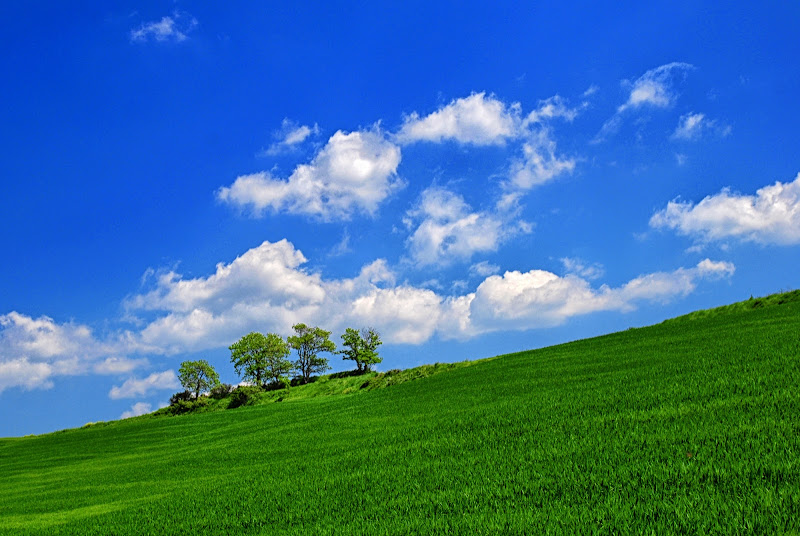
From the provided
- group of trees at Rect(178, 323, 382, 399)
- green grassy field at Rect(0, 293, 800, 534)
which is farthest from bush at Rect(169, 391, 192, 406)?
green grassy field at Rect(0, 293, 800, 534)

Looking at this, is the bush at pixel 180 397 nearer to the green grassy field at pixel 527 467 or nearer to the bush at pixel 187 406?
the bush at pixel 187 406

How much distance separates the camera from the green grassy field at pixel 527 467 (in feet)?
17.0

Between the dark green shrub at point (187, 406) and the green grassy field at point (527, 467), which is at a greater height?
the green grassy field at point (527, 467)

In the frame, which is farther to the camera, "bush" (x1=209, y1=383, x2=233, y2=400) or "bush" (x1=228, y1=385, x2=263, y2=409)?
"bush" (x1=209, y1=383, x2=233, y2=400)

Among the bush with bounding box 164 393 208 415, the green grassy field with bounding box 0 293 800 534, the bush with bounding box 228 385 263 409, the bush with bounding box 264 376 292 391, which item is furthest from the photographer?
the bush with bounding box 264 376 292 391

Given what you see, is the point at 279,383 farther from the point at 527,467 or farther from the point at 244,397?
the point at 527,467

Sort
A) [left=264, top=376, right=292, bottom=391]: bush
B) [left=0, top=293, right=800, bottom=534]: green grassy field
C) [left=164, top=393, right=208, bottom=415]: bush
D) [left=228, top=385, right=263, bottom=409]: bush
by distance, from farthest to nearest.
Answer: [left=264, top=376, right=292, bottom=391]: bush < [left=164, top=393, right=208, bottom=415]: bush < [left=228, top=385, right=263, bottom=409]: bush < [left=0, top=293, right=800, bottom=534]: green grassy field

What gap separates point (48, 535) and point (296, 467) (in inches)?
193

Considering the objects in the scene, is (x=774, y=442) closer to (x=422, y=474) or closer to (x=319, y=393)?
(x=422, y=474)

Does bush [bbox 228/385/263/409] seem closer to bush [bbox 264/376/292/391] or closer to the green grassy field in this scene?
bush [bbox 264/376/292/391]

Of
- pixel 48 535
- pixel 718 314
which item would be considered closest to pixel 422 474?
pixel 48 535

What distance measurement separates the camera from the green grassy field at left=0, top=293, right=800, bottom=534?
17.0ft

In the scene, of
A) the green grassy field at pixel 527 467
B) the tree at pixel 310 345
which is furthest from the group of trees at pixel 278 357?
the green grassy field at pixel 527 467

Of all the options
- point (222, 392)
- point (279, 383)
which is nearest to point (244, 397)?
point (222, 392)
